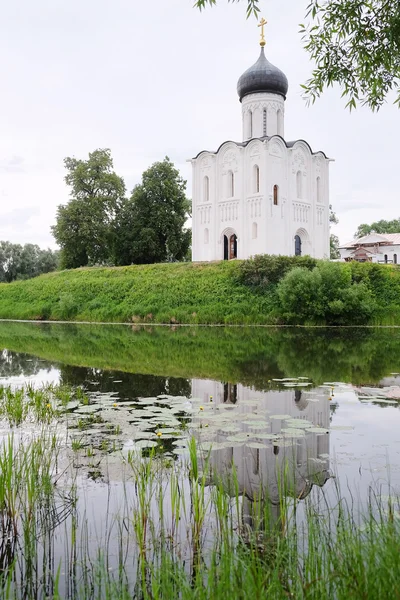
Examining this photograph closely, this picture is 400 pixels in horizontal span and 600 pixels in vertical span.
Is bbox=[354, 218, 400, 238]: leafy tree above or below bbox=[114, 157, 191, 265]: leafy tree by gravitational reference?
above

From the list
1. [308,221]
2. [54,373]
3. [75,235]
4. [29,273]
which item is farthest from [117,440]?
[29,273]

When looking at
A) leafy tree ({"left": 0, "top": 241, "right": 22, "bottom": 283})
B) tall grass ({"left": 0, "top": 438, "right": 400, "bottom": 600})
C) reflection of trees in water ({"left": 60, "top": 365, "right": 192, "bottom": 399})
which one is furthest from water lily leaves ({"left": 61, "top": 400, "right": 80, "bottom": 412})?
leafy tree ({"left": 0, "top": 241, "right": 22, "bottom": 283})

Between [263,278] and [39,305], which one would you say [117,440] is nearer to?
[263,278]

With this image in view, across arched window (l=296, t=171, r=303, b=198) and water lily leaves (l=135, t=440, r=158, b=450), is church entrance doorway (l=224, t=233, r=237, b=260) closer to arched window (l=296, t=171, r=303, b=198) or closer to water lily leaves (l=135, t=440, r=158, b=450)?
arched window (l=296, t=171, r=303, b=198)

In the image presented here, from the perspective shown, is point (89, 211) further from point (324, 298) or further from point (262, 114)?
point (324, 298)

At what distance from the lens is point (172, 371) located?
1162 centimetres

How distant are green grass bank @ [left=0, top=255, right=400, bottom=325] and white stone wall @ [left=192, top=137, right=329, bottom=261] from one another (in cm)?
503

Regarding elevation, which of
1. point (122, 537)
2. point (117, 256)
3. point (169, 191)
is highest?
point (169, 191)

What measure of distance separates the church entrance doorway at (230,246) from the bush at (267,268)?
8.48 m

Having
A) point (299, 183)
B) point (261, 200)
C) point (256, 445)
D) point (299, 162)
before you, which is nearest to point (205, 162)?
point (261, 200)

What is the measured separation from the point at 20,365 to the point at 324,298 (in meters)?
16.0

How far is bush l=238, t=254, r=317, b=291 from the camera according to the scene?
98.3 ft

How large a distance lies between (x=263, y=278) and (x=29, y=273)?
1742 inches

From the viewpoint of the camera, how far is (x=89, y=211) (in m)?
43.5
